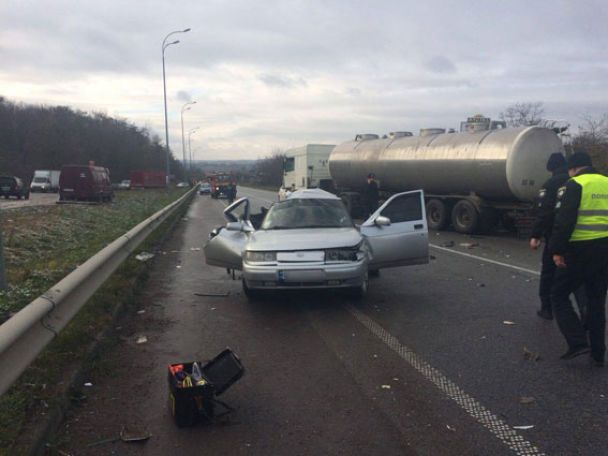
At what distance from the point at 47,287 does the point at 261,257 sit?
290 cm

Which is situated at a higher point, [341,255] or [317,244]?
[317,244]

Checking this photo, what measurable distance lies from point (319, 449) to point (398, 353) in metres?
2.01

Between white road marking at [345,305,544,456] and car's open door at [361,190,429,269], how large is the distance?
6.41ft

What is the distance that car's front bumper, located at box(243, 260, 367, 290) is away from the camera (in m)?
6.79

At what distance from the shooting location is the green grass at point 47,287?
12.5 ft

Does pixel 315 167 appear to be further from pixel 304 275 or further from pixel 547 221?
pixel 547 221

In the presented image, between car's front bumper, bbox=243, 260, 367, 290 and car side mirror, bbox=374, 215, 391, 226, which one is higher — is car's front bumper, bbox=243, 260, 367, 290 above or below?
below

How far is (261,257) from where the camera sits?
23.0 ft

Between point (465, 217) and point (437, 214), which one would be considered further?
point (437, 214)

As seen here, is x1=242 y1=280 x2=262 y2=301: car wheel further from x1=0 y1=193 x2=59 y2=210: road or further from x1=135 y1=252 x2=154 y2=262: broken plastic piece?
x1=0 y1=193 x2=59 y2=210: road

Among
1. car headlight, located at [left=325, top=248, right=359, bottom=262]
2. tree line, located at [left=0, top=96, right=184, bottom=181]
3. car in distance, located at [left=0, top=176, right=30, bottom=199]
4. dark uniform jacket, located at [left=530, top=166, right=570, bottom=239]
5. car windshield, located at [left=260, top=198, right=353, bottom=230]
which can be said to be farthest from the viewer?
tree line, located at [left=0, top=96, right=184, bottom=181]

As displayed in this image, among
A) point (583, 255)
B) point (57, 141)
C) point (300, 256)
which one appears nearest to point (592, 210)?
point (583, 255)

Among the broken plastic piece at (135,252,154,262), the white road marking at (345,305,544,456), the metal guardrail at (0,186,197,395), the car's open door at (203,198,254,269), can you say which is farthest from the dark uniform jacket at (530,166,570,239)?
the broken plastic piece at (135,252,154,262)

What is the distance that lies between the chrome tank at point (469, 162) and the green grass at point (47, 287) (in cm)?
816
